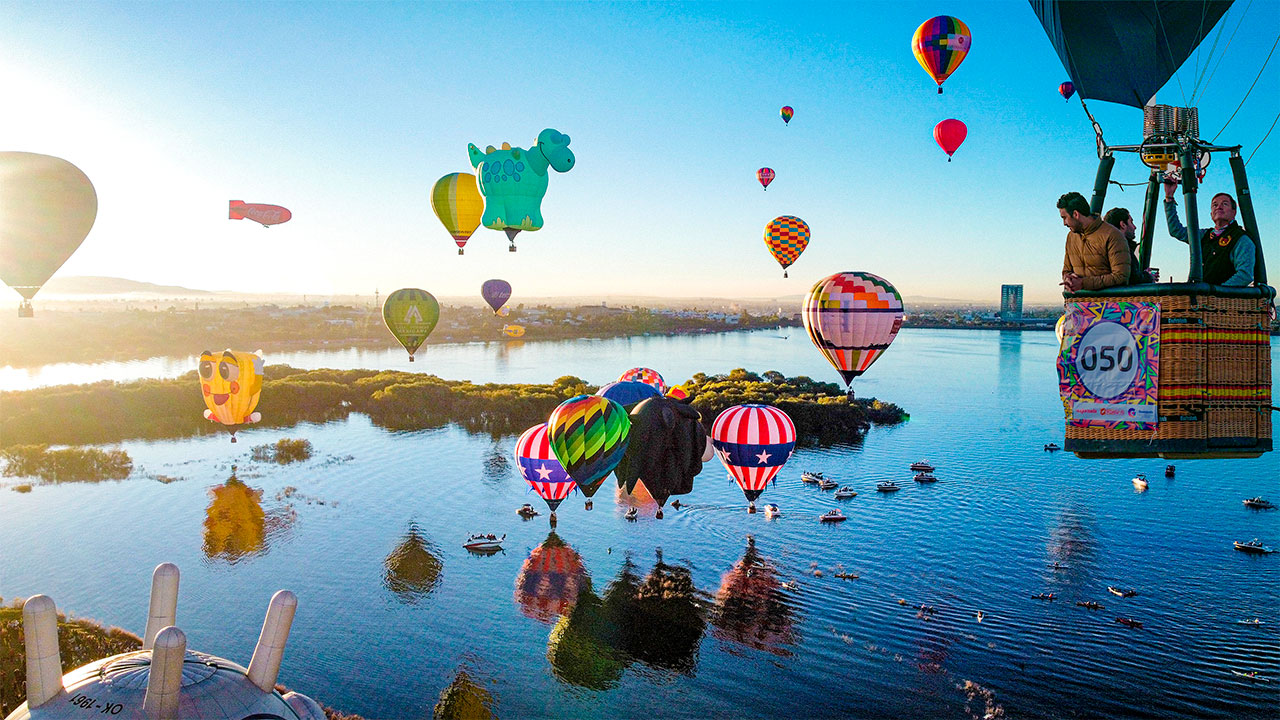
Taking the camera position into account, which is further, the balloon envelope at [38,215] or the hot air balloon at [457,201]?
the hot air balloon at [457,201]

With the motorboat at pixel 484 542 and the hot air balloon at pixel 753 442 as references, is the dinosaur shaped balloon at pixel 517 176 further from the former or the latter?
the motorboat at pixel 484 542

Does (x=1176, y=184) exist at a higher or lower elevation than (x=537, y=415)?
higher

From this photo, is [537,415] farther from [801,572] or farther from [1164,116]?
[1164,116]

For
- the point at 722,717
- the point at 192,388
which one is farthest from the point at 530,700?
the point at 192,388

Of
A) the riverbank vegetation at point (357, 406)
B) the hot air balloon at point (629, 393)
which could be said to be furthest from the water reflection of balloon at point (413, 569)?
the riverbank vegetation at point (357, 406)

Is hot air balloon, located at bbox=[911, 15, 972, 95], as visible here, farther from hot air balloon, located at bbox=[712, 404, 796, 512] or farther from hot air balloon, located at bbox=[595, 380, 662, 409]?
hot air balloon, located at bbox=[595, 380, 662, 409]

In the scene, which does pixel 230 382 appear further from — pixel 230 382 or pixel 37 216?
pixel 37 216
